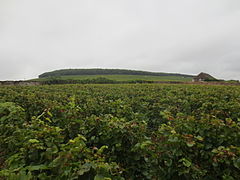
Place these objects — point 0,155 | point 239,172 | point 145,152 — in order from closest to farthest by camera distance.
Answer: point 239,172 < point 145,152 < point 0,155

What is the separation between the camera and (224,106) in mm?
5969

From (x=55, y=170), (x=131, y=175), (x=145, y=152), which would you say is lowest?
(x=131, y=175)

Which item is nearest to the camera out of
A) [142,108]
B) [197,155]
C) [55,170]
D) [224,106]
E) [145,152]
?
[55,170]

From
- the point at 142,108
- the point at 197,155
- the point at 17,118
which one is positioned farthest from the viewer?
the point at 142,108

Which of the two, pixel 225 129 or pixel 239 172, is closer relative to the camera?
pixel 239 172

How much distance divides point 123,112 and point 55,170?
316cm

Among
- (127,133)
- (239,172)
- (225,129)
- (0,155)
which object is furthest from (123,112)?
(0,155)

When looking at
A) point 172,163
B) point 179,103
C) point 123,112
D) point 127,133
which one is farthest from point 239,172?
point 179,103

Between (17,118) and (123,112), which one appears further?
(123,112)

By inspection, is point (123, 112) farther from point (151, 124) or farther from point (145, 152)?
point (151, 124)

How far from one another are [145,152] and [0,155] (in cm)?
460

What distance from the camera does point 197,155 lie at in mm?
2295

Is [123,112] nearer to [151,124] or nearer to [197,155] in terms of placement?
[197,155]

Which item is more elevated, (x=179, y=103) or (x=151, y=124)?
(x=179, y=103)
